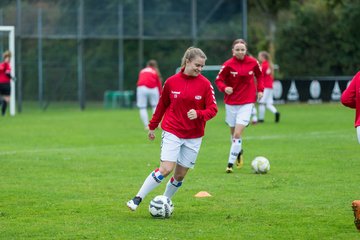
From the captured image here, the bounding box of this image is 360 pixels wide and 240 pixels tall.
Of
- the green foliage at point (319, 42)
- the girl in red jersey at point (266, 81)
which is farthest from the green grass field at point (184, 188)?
the green foliage at point (319, 42)

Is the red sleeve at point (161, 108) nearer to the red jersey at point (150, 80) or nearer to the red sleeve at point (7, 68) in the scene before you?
the red jersey at point (150, 80)

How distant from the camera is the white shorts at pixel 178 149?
1032 cm

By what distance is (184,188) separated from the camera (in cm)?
1298

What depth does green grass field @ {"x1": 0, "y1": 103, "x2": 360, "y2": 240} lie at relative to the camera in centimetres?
949

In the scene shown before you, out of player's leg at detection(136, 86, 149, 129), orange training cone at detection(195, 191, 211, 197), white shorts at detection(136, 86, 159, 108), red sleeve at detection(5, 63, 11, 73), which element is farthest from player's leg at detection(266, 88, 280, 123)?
orange training cone at detection(195, 191, 211, 197)

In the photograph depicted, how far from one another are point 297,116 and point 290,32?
52.8ft

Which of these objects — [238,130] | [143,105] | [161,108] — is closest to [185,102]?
[161,108]

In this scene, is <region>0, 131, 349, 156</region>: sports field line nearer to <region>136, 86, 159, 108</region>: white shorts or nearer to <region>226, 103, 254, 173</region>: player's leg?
<region>136, 86, 159, 108</region>: white shorts

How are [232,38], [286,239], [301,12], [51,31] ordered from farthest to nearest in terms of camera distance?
[301,12]
[232,38]
[51,31]
[286,239]

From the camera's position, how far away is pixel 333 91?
40281 mm

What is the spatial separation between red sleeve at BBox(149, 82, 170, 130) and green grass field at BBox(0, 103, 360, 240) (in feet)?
3.54

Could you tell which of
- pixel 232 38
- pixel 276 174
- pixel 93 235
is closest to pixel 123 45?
pixel 232 38

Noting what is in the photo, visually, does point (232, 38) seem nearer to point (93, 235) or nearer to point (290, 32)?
point (290, 32)

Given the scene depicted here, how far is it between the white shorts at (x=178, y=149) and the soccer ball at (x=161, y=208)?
0.47 m
